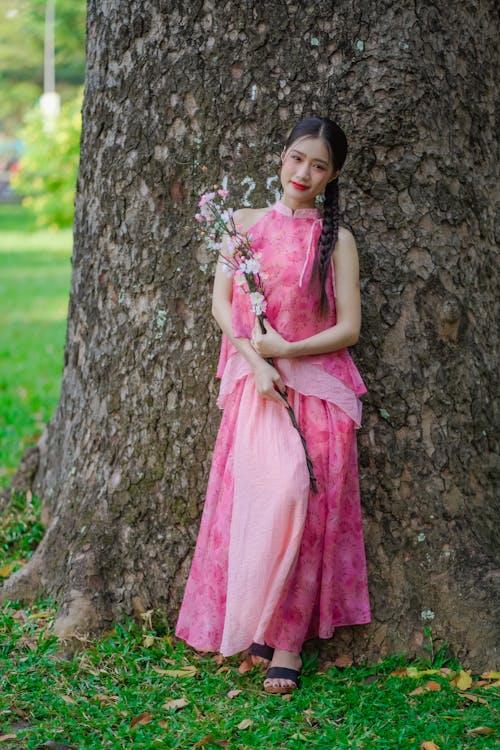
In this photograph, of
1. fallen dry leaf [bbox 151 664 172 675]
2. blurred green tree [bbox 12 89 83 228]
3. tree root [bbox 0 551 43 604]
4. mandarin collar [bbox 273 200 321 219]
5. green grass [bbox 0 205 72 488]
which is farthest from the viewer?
blurred green tree [bbox 12 89 83 228]

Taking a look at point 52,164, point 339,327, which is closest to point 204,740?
point 339,327

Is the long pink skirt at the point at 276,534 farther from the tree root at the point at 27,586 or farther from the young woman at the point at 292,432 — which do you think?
the tree root at the point at 27,586

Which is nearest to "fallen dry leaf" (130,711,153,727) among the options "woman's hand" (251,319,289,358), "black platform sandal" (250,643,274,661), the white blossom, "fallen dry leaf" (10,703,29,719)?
"fallen dry leaf" (10,703,29,719)

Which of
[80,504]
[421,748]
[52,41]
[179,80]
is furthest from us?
[52,41]

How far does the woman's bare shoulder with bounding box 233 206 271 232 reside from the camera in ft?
11.7

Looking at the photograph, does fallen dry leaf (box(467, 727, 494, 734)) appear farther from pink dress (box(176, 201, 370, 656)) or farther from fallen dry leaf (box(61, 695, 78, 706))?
fallen dry leaf (box(61, 695, 78, 706))

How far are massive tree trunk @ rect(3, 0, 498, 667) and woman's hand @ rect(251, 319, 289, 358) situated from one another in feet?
1.42

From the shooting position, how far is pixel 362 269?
3.72m

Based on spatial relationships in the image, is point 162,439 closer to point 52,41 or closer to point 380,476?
point 380,476

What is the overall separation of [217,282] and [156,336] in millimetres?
467

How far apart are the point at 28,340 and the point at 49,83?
25.9 meters

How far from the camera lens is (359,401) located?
3639 mm

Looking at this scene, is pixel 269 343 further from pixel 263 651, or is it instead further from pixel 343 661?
pixel 343 661

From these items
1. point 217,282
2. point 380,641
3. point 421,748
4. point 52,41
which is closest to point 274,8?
point 217,282
